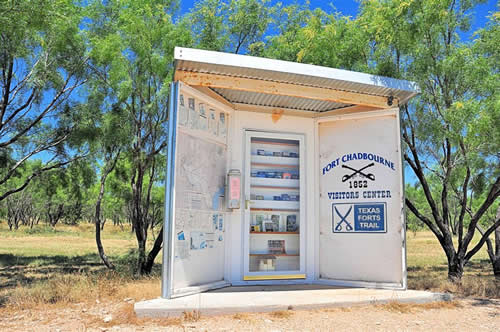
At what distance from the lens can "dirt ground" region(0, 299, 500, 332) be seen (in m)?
4.81

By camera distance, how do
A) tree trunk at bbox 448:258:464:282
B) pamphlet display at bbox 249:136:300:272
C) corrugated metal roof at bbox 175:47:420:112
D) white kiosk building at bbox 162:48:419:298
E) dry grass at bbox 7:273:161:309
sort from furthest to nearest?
tree trunk at bbox 448:258:464:282 → pamphlet display at bbox 249:136:300:272 → dry grass at bbox 7:273:161:309 → white kiosk building at bbox 162:48:419:298 → corrugated metal roof at bbox 175:47:420:112

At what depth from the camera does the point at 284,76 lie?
20.4 feet

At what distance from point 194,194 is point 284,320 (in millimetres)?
2135

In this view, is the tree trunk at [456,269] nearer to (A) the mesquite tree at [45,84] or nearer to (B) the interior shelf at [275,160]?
(B) the interior shelf at [275,160]

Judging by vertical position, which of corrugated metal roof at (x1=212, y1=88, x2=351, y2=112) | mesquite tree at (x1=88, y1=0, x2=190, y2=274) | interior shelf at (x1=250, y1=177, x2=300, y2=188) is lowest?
interior shelf at (x1=250, y1=177, x2=300, y2=188)

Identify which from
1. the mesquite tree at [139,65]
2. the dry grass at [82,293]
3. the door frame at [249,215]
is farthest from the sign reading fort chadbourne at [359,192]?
the mesquite tree at [139,65]

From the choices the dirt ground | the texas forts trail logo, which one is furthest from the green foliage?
the dirt ground

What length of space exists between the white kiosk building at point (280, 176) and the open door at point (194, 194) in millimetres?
16

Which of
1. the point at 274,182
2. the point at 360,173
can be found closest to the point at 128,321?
the point at 274,182

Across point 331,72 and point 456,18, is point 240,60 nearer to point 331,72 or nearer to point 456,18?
point 331,72

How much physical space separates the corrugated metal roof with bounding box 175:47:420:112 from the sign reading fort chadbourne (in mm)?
1058

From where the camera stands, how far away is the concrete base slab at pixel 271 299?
16.8 ft

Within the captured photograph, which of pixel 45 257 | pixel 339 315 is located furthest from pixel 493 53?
pixel 45 257

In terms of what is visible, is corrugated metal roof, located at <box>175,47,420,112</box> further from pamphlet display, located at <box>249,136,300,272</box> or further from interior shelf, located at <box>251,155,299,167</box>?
interior shelf, located at <box>251,155,299,167</box>
